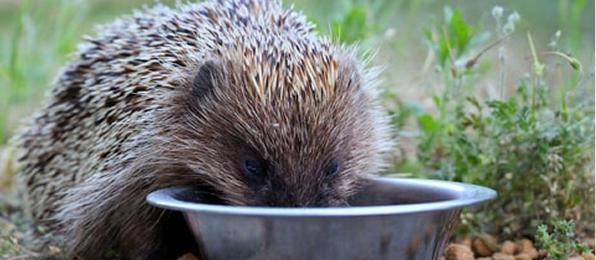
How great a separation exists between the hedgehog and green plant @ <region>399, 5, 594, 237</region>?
0.45 m

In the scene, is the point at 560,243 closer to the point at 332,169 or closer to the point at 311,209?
the point at 332,169

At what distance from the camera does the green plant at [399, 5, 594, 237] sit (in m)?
5.05

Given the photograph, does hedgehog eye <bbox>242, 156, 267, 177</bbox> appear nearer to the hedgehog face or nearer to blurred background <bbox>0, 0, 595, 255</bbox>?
the hedgehog face

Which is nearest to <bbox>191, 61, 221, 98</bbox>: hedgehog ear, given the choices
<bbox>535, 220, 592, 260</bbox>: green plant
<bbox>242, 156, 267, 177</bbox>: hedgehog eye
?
<bbox>242, 156, 267, 177</bbox>: hedgehog eye

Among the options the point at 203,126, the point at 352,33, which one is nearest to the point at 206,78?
the point at 203,126

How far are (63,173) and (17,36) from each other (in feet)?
5.68

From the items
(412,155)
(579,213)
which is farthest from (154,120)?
(412,155)

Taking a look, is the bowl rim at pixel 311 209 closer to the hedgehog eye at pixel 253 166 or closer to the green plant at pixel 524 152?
the hedgehog eye at pixel 253 166

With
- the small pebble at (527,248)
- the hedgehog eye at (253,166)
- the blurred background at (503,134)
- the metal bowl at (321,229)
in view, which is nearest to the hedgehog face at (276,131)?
the hedgehog eye at (253,166)

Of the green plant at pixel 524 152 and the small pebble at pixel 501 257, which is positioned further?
the green plant at pixel 524 152

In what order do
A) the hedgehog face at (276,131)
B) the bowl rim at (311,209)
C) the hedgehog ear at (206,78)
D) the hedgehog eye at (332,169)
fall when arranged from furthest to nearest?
the hedgehog ear at (206,78) < the hedgehog eye at (332,169) < the hedgehog face at (276,131) < the bowl rim at (311,209)

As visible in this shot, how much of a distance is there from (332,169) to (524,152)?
127 cm

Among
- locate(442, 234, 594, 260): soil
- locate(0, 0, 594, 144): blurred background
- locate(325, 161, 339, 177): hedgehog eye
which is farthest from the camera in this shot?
locate(0, 0, 594, 144): blurred background

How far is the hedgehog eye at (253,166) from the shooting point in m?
4.24
